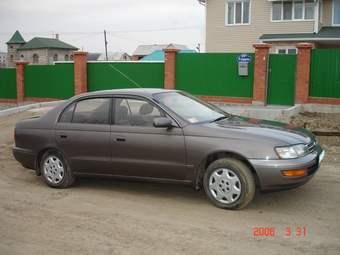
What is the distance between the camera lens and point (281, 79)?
16266 mm

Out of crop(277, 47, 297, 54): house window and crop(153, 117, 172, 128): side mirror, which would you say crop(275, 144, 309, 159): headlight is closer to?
crop(153, 117, 172, 128): side mirror

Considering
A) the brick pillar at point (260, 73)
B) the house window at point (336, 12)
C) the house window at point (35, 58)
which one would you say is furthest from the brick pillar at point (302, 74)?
the house window at point (35, 58)

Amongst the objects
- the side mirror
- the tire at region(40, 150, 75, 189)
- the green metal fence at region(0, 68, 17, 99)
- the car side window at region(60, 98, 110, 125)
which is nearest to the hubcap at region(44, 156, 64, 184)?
the tire at region(40, 150, 75, 189)

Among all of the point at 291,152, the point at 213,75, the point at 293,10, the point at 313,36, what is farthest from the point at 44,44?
the point at 291,152

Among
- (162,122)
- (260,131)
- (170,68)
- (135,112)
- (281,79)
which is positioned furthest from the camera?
(170,68)

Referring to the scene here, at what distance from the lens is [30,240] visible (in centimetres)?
466

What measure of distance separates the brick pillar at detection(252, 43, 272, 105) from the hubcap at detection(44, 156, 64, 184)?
36.8ft

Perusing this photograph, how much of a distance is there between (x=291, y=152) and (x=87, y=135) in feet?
9.64

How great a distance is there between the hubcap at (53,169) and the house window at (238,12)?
23694 millimetres

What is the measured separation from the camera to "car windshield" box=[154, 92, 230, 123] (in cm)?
611

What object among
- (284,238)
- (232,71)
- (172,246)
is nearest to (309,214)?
(284,238)

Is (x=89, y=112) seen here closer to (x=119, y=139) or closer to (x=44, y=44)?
(x=119, y=139)

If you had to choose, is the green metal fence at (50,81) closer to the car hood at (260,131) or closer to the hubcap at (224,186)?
the car hood at (260,131)

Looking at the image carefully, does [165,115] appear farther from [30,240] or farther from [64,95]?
[64,95]
